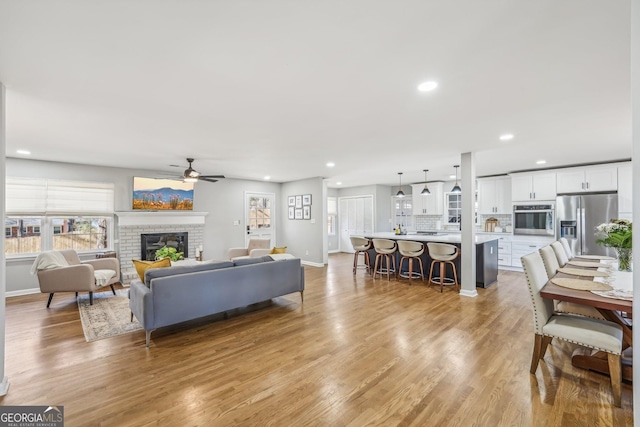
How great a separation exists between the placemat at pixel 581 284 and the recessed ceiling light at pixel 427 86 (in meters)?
2.01

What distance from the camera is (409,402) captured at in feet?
6.95

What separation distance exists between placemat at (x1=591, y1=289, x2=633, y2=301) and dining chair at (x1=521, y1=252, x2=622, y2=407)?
0.27 metres

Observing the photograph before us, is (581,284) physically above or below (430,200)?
below

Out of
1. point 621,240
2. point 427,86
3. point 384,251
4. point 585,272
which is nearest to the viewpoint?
point 427,86

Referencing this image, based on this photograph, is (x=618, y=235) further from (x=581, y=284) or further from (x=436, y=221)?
(x=436, y=221)

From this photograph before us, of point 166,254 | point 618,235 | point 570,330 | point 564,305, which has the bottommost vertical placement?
point 564,305

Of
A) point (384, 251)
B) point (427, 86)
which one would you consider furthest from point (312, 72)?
point (384, 251)

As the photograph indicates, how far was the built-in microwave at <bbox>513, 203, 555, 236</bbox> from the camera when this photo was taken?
6395 millimetres

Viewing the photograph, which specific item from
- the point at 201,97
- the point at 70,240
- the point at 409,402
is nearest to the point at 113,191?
the point at 70,240

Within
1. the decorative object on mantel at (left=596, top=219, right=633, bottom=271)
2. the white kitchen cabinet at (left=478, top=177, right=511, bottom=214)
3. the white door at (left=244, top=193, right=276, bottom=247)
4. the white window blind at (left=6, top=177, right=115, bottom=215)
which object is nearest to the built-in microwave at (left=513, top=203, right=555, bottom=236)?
the white kitchen cabinet at (left=478, top=177, right=511, bottom=214)

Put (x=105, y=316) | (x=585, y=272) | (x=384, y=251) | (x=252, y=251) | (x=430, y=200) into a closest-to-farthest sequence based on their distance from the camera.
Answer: (x=585, y=272) → (x=105, y=316) → (x=384, y=251) → (x=252, y=251) → (x=430, y=200)

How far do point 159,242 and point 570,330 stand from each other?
7087 mm

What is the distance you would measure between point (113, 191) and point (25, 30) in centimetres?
524

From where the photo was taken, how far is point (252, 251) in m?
6.21
